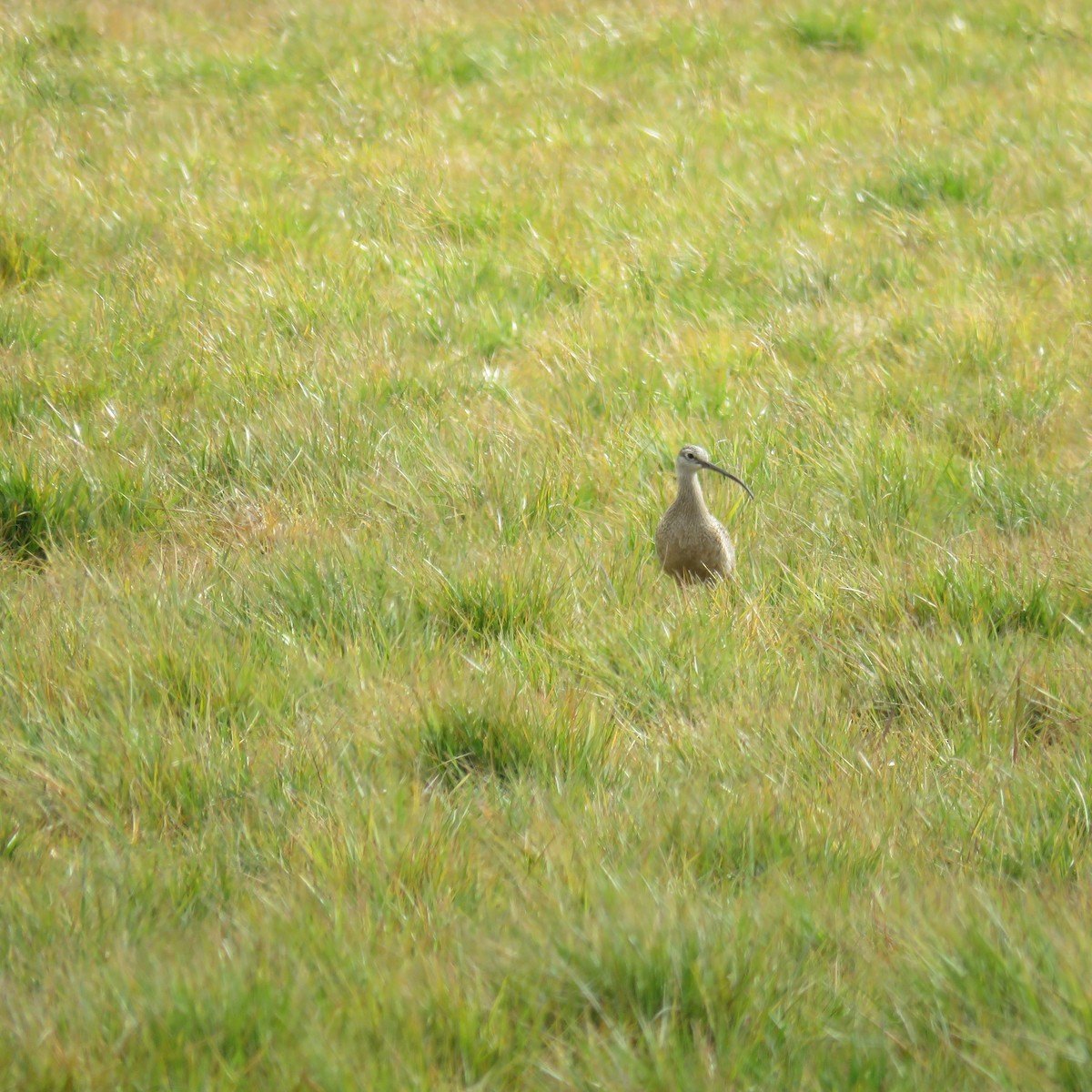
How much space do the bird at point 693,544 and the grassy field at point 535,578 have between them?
9 centimetres

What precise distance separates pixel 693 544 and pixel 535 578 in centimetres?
52

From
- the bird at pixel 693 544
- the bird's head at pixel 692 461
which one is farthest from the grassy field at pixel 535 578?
the bird's head at pixel 692 461

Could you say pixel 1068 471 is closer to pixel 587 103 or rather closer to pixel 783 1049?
pixel 783 1049

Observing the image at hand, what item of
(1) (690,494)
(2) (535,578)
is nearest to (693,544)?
(1) (690,494)

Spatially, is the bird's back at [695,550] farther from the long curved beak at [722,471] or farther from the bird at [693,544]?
the long curved beak at [722,471]

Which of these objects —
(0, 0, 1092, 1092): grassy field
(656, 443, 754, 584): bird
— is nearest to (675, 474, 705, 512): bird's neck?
(656, 443, 754, 584): bird

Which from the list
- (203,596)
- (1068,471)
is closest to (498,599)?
(203,596)

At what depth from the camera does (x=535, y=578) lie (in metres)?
3.86

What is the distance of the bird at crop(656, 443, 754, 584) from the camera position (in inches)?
162

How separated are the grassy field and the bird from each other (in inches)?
3.5

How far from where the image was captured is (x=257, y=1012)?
7.66 feet

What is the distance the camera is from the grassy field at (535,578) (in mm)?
2393

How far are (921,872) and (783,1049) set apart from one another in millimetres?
533

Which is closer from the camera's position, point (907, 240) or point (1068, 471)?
point (1068, 471)
